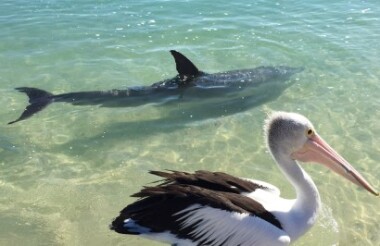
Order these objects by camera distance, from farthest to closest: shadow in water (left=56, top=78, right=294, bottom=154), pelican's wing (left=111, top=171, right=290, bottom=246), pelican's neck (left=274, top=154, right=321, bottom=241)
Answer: shadow in water (left=56, top=78, right=294, bottom=154) < pelican's neck (left=274, top=154, right=321, bottom=241) < pelican's wing (left=111, top=171, right=290, bottom=246)

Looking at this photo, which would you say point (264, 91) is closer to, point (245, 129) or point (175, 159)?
point (245, 129)

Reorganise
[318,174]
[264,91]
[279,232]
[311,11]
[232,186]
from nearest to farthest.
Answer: [279,232], [232,186], [318,174], [264,91], [311,11]

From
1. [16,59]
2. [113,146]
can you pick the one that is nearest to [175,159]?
[113,146]

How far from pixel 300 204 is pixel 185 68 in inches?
130

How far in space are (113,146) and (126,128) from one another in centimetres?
42

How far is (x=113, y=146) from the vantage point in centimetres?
553

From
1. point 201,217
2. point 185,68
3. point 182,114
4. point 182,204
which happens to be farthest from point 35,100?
point 201,217

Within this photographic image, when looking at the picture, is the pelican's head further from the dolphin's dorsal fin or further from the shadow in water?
the dolphin's dorsal fin

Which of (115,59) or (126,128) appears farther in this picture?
(115,59)

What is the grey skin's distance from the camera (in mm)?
6078

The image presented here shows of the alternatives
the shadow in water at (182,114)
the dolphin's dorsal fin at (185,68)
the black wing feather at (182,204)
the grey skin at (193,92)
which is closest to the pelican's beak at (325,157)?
the black wing feather at (182,204)

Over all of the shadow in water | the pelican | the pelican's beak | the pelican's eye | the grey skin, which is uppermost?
the pelican's eye

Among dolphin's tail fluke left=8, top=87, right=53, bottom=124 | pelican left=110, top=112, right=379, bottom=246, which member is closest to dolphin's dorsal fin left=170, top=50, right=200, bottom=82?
dolphin's tail fluke left=8, top=87, right=53, bottom=124

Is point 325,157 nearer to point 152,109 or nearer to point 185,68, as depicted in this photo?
point 152,109
